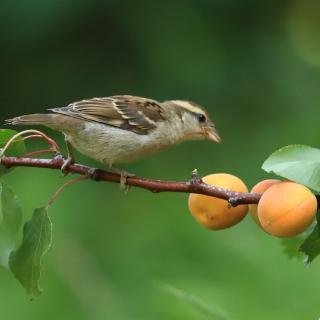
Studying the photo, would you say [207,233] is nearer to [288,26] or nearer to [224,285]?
[224,285]

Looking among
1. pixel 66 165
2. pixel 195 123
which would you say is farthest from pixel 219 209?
pixel 195 123

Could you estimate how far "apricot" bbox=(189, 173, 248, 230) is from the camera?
1821 mm

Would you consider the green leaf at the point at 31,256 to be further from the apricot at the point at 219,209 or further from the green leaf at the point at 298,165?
the green leaf at the point at 298,165

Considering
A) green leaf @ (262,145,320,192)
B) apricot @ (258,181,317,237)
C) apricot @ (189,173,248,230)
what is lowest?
apricot @ (189,173,248,230)

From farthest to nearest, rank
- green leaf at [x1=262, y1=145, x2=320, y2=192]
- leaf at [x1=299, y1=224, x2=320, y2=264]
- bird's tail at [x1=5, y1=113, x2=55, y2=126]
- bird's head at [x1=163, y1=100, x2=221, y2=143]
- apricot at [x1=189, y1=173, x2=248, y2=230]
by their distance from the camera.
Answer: bird's head at [x1=163, y1=100, x2=221, y2=143]
bird's tail at [x1=5, y1=113, x2=55, y2=126]
apricot at [x1=189, y1=173, x2=248, y2=230]
leaf at [x1=299, y1=224, x2=320, y2=264]
green leaf at [x1=262, y1=145, x2=320, y2=192]

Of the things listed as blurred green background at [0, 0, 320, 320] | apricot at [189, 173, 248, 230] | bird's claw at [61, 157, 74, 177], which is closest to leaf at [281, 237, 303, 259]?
apricot at [189, 173, 248, 230]

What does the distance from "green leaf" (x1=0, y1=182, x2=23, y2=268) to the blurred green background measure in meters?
0.36

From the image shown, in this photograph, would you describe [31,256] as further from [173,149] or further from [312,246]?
[173,149]

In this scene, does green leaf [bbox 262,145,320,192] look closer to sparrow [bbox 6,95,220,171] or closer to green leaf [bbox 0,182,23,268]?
green leaf [bbox 0,182,23,268]

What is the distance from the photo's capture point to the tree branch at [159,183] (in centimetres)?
176

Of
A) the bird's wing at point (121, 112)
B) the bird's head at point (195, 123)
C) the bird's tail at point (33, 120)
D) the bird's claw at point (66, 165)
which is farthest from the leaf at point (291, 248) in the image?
the bird's head at point (195, 123)

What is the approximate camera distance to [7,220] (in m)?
1.89

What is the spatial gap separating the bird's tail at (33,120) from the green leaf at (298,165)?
856mm

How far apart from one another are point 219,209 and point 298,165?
0.89 ft
